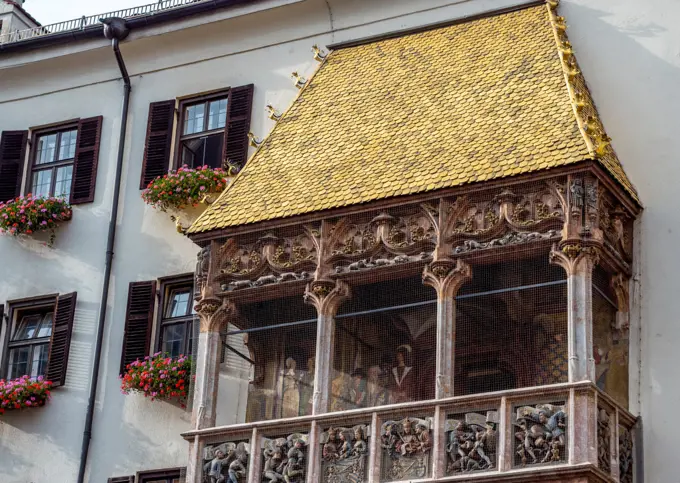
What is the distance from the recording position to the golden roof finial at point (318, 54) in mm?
22953

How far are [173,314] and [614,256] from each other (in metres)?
6.40

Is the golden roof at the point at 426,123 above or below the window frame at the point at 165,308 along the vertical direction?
above

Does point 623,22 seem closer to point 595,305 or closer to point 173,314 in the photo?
point 595,305

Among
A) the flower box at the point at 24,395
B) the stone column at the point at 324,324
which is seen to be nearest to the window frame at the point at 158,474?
the flower box at the point at 24,395

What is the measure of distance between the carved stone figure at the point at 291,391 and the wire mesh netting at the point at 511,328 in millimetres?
1933

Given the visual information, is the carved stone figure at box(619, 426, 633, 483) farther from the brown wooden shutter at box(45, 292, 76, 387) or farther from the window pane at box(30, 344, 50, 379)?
the window pane at box(30, 344, 50, 379)

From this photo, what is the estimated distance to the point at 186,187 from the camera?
902 inches

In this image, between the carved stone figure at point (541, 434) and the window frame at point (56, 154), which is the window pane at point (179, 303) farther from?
the carved stone figure at point (541, 434)

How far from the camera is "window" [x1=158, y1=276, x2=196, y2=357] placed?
2241cm

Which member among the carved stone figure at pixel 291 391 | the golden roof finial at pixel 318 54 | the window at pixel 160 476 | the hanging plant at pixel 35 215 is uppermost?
the golden roof finial at pixel 318 54

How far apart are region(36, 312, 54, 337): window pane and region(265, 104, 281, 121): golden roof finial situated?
4011 millimetres

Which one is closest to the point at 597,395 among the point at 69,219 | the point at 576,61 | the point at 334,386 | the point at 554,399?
the point at 554,399

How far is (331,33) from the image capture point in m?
23.4

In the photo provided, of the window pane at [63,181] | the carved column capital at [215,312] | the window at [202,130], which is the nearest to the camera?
the carved column capital at [215,312]
